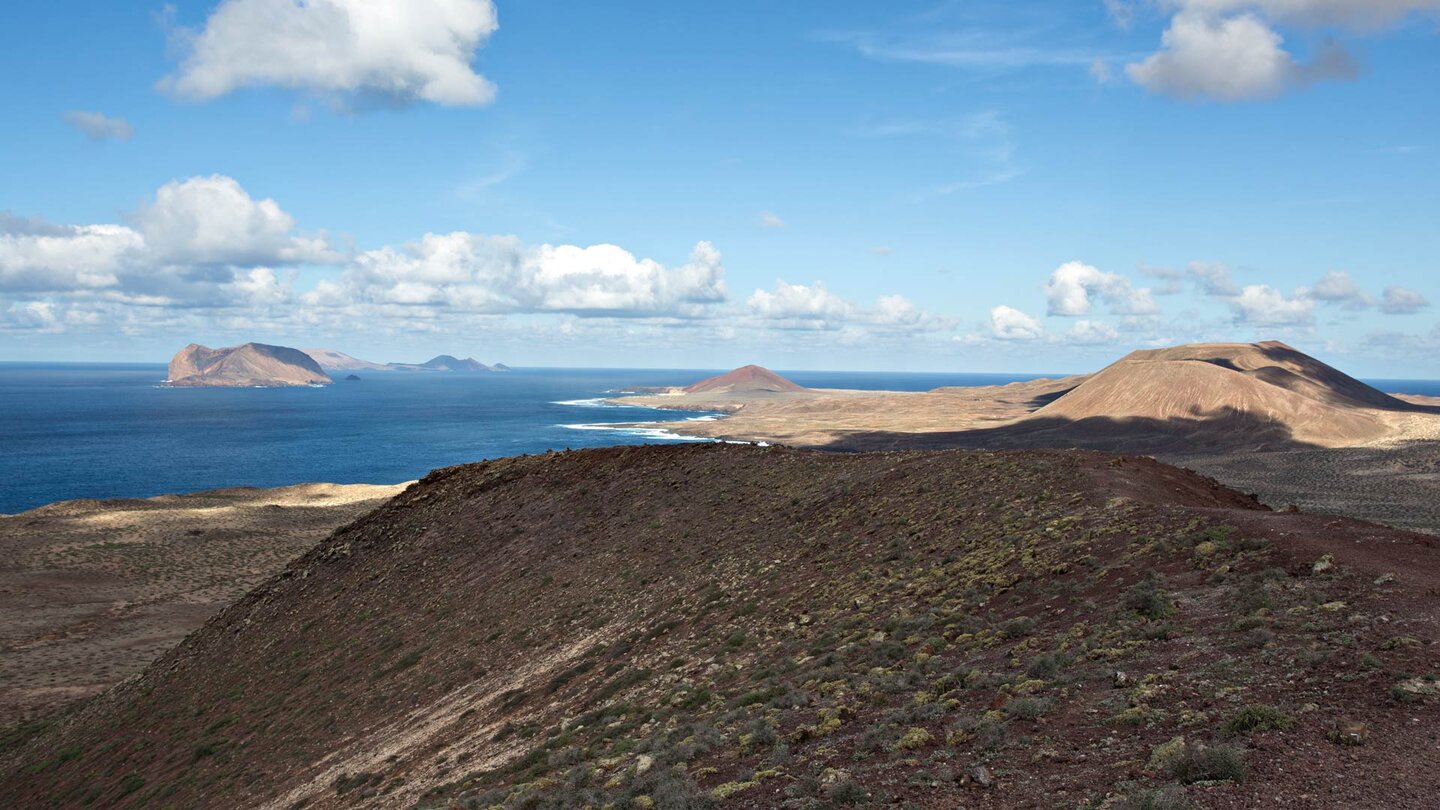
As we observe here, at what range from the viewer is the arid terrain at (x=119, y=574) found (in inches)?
1490

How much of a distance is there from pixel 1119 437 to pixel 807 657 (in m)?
148

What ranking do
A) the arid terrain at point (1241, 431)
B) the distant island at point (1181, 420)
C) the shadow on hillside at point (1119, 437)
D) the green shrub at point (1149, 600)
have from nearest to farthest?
1. the green shrub at point (1149, 600)
2. the arid terrain at point (1241, 431)
3. the shadow on hillside at point (1119, 437)
4. the distant island at point (1181, 420)

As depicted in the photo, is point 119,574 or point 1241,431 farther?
point 1241,431

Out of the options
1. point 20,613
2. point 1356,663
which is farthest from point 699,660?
point 20,613

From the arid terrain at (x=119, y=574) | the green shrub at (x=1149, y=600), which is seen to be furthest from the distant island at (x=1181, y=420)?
the green shrub at (x=1149, y=600)

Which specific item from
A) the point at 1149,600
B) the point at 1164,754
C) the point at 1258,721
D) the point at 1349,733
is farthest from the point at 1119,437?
the point at 1164,754

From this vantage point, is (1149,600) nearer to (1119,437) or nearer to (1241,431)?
(1119,437)

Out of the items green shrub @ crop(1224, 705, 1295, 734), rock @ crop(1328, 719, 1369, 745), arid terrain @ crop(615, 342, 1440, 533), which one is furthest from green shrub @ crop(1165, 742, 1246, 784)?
arid terrain @ crop(615, 342, 1440, 533)

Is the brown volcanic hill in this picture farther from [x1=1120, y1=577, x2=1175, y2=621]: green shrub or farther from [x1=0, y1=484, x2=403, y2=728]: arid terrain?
[x1=1120, y1=577, x2=1175, y2=621]: green shrub

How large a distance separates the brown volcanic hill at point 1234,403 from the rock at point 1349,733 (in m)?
149

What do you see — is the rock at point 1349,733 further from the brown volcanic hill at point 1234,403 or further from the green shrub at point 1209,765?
the brown volcanic hill at point 1234,403

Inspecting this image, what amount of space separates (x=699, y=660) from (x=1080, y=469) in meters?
15.0

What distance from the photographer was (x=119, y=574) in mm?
54281

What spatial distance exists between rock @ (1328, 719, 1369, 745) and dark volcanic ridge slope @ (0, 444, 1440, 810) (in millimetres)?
55
